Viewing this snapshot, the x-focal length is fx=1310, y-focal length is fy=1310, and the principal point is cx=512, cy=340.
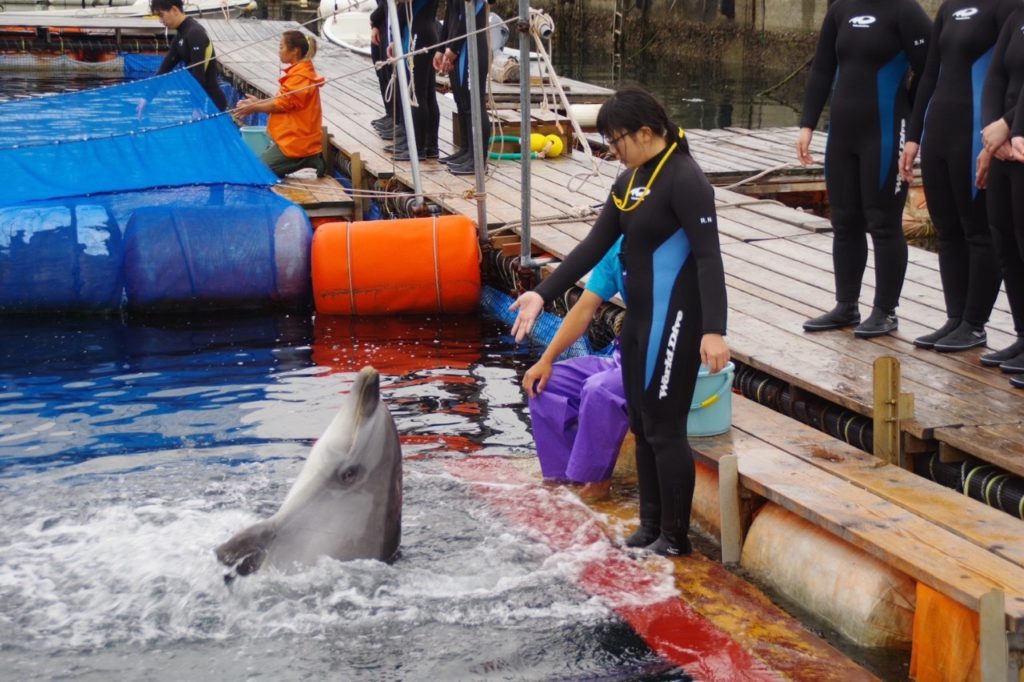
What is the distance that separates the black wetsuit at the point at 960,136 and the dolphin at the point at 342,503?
259 centimetres

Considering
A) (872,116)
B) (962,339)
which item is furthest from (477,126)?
(962,339)

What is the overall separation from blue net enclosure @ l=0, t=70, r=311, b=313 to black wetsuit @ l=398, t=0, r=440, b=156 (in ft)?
6.30

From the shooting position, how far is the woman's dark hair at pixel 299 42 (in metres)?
10.5

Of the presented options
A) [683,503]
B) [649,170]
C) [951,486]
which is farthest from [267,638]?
[951,486]

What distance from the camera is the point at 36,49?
24.3m

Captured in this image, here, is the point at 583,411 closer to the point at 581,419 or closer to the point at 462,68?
the point at 581,419

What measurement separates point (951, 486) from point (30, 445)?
4.22 meters

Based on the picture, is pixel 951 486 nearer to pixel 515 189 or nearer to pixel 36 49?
pixel 515 189

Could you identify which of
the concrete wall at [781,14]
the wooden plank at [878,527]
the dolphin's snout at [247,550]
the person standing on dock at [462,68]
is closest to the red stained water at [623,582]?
the wooden plank at [878,527]

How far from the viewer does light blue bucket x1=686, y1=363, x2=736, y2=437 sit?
4992 mm

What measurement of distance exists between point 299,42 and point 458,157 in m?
1.57

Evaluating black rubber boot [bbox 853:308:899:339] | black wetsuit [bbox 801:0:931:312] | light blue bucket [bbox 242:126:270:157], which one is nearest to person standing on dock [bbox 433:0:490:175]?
light blue bucket [bbox 242:126:270:157]

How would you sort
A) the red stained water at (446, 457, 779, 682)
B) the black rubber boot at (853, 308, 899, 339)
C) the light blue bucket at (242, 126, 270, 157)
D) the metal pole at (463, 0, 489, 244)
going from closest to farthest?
the red stained water at (446, 457, 779, 682) < the black rubber boot at (853, 308, 899, 339) < the metal pole at (463, 0, 489, 244) < the light blue bucket at (242, 126, 270, 157)

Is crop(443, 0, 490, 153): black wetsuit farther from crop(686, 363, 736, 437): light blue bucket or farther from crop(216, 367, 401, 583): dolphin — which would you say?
crop(216, 367, 401, 583): dolphin
